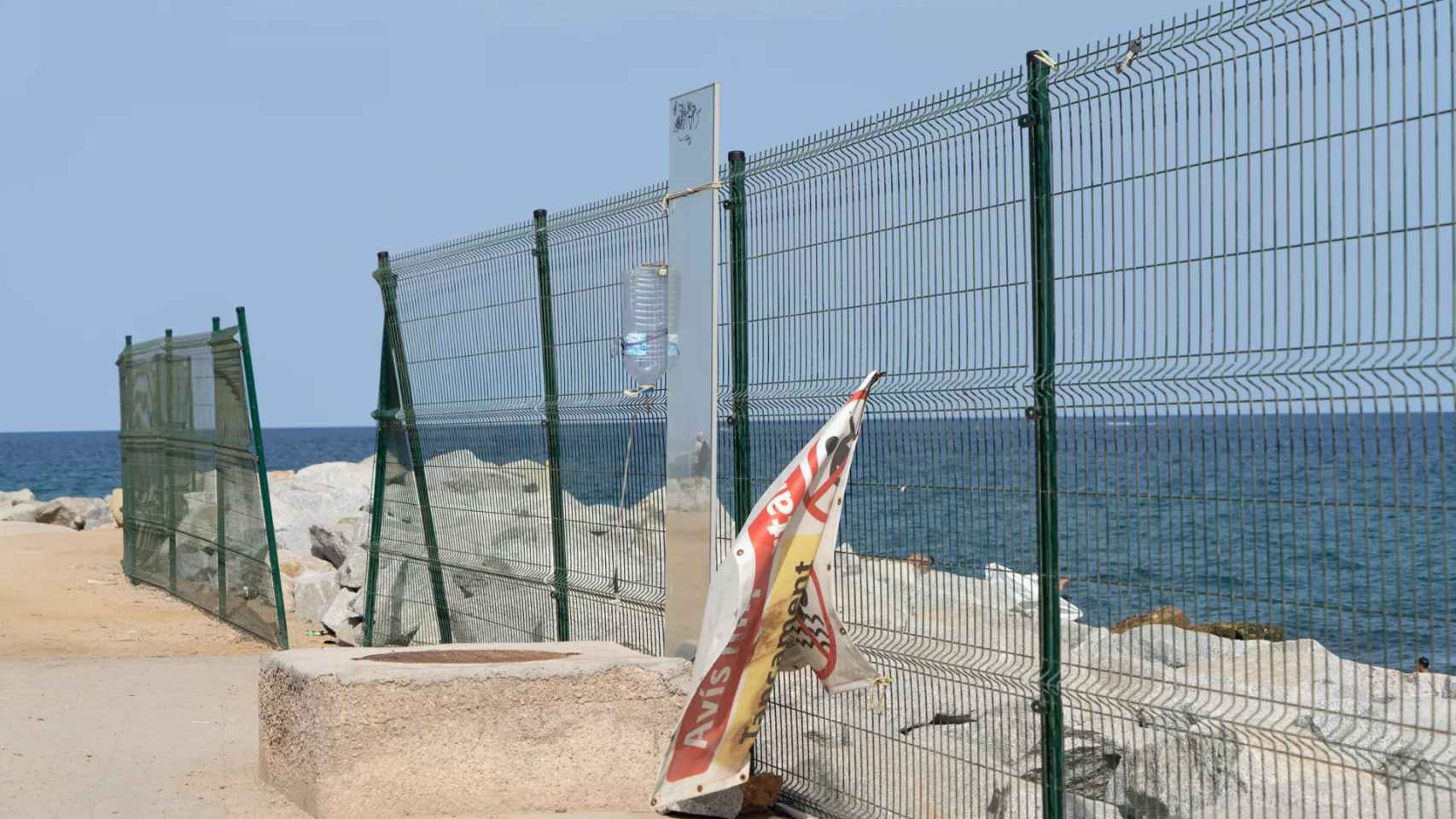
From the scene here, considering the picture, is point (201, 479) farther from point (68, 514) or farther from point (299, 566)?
point (68, 514)

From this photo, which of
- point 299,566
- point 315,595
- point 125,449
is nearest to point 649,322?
point 315,595

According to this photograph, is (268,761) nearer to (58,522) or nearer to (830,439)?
(830,439)

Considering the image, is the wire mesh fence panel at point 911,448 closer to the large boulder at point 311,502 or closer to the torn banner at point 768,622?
the torn banner at point 768,622

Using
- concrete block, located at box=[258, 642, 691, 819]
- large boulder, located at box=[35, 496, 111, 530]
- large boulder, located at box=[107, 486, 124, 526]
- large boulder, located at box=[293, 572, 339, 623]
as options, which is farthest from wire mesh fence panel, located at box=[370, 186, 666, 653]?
large boulder, located at box=[35, 496, 111, 530]

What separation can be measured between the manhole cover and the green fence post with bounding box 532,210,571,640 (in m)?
1.47

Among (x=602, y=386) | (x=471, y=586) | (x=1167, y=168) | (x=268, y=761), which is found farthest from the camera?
(x=471, y=586)

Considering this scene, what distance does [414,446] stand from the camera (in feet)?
36.1

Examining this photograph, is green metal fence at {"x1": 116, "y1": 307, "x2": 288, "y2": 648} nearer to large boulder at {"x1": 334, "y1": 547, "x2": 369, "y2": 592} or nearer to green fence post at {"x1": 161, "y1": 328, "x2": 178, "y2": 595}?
green fence post at {"x1": 161, "y1": 328, "x2": 178, "y2": 595}

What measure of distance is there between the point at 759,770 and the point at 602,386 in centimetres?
216

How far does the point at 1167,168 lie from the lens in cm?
506

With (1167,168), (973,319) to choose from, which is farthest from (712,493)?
(1167,168)

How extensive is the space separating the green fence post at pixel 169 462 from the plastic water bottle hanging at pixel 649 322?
9.06 m

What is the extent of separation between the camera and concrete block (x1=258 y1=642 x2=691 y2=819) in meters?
6.62

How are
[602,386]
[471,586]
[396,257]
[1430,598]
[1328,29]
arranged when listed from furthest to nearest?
1. [396,257]
2. [471,586]
3. [602,386]
4. [1328,29]
5. [1430,598]
